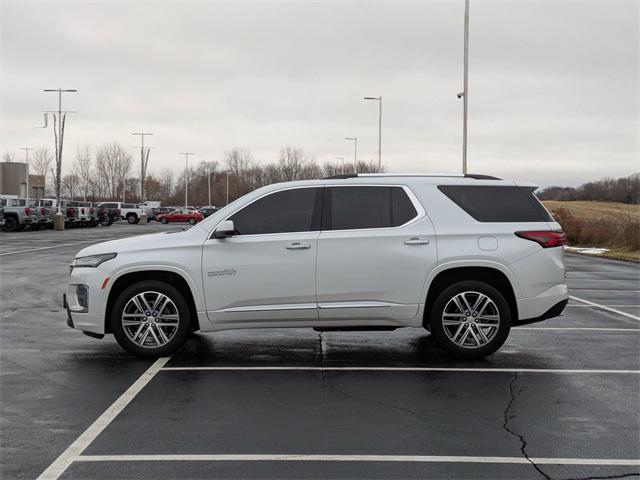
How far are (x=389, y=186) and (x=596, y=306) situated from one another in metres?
6.20

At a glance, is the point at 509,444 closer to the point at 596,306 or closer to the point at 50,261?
the point at 596,306

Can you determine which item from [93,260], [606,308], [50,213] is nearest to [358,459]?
[93,260]

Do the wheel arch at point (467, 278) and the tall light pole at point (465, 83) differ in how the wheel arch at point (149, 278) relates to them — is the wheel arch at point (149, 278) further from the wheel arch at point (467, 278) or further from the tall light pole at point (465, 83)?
the tall light pole at point (465, 83)

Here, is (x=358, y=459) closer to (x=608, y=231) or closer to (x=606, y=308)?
(x=606, y=308)

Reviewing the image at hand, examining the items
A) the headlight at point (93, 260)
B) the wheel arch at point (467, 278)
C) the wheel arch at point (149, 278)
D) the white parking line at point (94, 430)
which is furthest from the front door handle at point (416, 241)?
the headlight at point (93, 260)

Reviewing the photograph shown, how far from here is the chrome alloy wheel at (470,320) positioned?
767 cm

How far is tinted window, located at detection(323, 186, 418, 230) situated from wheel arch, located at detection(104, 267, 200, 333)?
160cm

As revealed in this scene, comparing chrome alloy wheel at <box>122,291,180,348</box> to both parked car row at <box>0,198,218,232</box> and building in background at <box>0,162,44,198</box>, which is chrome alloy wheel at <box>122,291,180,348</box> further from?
building in background at <box>0,162,44,198</box>

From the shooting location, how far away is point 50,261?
68.8ft

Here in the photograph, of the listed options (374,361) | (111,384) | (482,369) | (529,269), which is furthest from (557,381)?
(111,384)

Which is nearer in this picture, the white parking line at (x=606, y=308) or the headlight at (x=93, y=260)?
the headlight at (x=93, y=260)

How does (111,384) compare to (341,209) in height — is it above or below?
below

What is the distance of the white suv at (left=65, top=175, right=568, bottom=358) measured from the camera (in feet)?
24.9

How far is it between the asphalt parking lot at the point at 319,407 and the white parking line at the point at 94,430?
0.7 inches
